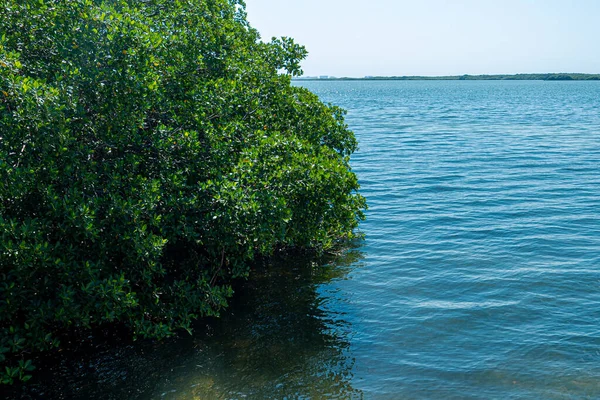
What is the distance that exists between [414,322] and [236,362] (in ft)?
14.8

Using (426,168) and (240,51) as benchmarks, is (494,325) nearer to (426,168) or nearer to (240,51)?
(240,51)

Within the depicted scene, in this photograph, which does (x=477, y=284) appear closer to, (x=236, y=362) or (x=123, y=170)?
(x=236, y=362)

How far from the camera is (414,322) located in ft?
43.0

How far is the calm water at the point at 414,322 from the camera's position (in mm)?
10430

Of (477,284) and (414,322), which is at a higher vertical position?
(477,284)

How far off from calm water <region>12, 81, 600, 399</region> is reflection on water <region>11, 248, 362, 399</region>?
0.12 ft

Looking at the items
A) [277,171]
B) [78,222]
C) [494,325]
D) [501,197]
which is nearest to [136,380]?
[78,222]

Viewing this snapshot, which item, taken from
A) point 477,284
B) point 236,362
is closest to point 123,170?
point 236,362

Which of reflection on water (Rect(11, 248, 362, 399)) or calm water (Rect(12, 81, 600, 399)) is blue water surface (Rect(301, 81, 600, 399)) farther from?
reflection on water (Rect(11, 248, 362, 399))

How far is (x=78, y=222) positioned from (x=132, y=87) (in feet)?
9.46

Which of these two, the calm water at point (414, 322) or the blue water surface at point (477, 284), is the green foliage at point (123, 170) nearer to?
the calm water at point (414, 322)

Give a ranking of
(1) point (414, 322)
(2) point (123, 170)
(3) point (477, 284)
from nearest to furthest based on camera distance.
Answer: (2) point (123, 170) → (1) point (414, 322) → (3) point (477, 284)

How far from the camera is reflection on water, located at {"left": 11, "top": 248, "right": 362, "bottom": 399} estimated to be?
10.2 meters

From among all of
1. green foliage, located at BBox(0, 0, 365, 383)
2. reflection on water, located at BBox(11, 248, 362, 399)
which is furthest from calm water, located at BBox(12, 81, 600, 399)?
green foliage, located at BBox(0, 0, 365, 383)
